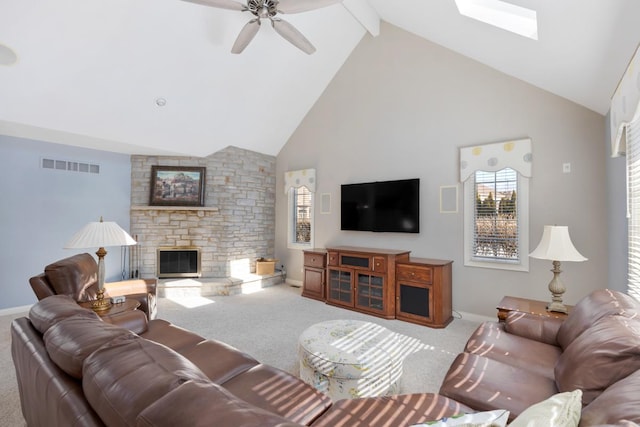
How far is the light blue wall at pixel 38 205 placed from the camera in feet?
13.5

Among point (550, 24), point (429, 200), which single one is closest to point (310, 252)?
point (429, 200)

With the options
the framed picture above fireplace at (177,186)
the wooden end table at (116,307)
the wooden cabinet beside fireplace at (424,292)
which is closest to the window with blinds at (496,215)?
the wooden cabinet beside fireplace at (424,292)

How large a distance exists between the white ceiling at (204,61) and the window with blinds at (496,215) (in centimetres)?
110

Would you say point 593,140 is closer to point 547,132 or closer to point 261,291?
point 547,132

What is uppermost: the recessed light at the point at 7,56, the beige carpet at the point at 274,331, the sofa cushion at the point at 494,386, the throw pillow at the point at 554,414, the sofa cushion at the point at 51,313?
the recessed light at the point at 7,56

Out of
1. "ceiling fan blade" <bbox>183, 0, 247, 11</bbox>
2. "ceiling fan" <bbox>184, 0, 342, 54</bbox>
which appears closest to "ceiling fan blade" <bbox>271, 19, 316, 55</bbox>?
"ceiling fan" <bbox>184, 0, 342, 54</bbox>

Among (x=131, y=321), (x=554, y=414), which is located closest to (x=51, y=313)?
(x=131, y=321)

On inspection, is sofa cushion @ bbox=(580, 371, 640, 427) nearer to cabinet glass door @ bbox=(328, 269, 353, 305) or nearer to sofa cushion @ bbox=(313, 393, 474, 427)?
sofa cushion @ bbox=(313, 393, 474, 427)

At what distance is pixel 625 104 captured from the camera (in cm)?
196

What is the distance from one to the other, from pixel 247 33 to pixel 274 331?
339cm

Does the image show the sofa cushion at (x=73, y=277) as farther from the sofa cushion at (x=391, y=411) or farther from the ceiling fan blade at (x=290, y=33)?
the ceiling fan blade at (x=290, y=33)

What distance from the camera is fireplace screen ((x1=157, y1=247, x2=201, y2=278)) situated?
5.43 metres

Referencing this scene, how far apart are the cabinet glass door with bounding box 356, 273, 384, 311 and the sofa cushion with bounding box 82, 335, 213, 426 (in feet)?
11.1

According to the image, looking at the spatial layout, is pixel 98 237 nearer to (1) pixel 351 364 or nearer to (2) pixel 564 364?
(1) pixel 351 364
